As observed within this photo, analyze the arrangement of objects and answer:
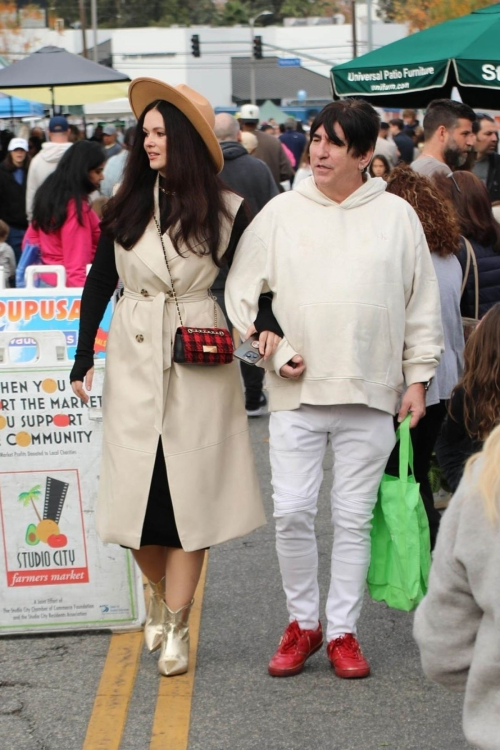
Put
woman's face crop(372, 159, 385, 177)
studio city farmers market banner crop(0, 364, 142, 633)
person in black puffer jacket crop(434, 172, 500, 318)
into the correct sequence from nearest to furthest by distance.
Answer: studio city farmers market banner crop(0, 364, 142, 633), person in black puffer jacket crop(434, 172, 500, 318), woman's face crop(372, 159, 385, 177)

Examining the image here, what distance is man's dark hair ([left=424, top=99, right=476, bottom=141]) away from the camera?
248 inches

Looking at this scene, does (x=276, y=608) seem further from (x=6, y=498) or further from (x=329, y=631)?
(x=6, y=498)

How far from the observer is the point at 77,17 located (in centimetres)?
10250

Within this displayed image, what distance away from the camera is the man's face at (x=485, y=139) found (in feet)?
30.6

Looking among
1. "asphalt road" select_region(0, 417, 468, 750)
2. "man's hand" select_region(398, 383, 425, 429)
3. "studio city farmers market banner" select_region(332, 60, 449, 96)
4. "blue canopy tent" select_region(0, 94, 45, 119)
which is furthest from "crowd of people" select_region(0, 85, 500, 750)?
"blue canopy tent" select_region(0, 94, 45, 119)

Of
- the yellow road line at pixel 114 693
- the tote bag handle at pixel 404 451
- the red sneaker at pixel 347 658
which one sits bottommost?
the yellow road line at pixel 114 693

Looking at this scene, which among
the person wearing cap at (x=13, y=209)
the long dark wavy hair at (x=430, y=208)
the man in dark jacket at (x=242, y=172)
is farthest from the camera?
the person wearing cap at (x=13, y=209)

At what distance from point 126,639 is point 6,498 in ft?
2.36

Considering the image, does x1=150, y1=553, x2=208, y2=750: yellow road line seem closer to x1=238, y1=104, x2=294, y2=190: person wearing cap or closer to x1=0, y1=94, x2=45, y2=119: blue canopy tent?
x1=238, y1=104, x2=294, y2=190: person wearing cap

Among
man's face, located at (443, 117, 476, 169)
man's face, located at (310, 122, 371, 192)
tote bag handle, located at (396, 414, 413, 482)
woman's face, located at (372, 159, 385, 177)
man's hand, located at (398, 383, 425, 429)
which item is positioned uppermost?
man's face, located at (310, 122, 371, 192)

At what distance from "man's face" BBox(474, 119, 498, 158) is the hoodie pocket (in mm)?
5885

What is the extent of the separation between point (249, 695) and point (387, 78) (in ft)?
18.6

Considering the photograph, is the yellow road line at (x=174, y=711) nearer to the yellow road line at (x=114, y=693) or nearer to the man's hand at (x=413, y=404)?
the yellow road line at (x=114, y=693)

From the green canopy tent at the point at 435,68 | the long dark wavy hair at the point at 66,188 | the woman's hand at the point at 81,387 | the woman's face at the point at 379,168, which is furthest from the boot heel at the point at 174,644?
the woman's face at the point at 379,168
